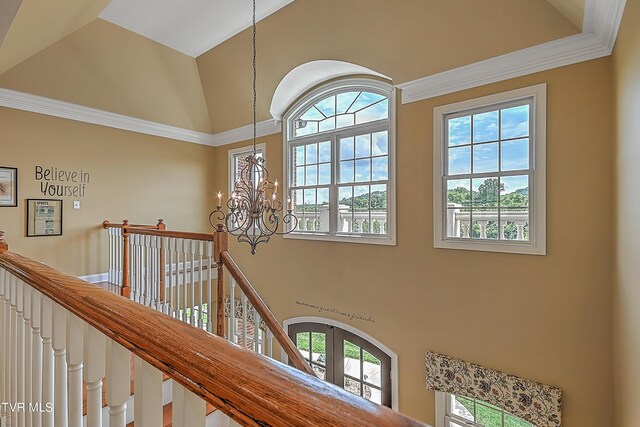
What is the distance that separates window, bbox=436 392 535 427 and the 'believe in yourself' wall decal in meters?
5.28

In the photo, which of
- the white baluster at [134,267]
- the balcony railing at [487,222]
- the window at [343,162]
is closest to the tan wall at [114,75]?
the window at [343,162]

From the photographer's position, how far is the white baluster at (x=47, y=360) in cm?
104

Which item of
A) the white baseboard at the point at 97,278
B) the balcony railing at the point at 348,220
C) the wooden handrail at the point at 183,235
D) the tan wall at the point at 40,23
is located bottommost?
the white baseboard at the point at 97,278

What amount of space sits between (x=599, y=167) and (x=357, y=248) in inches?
101

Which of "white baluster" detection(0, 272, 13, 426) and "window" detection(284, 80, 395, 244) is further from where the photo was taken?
"window" detection(284, 80, 395, 244)

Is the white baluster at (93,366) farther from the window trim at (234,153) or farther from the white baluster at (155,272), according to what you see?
the window trim at (234,153)

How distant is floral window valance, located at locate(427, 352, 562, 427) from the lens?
9.43ft

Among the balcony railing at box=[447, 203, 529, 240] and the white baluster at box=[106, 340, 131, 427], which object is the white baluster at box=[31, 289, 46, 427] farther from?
the balcony railing at box=[447, 203, 529, 240]

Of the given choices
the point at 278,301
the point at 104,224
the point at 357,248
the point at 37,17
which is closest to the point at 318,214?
the point at 357,248

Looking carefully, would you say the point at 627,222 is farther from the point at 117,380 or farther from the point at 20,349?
the point at 20,349

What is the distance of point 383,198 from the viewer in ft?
13.4

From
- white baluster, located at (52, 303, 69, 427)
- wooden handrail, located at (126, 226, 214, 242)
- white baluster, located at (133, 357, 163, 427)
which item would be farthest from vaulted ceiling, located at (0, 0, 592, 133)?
white baluster, located at (133, 357, 163, 427)

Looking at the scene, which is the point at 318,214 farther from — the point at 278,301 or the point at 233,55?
the point at 233,55

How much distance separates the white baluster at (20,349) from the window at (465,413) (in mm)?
3543
